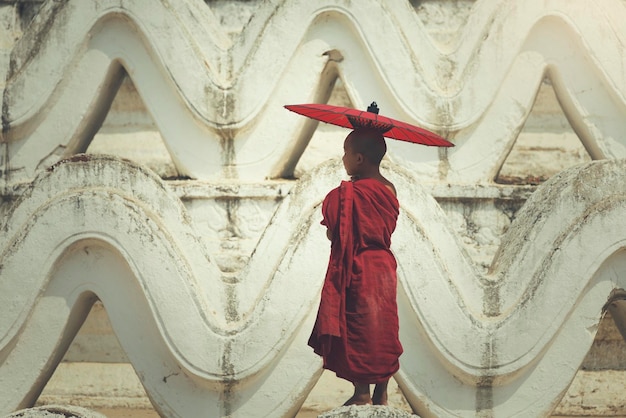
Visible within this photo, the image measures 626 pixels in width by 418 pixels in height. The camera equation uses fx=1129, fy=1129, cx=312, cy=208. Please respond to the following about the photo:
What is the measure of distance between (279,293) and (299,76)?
4.99 feet

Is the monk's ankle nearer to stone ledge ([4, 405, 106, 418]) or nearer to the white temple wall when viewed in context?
stone ledge ([4, 405, 106, 418])

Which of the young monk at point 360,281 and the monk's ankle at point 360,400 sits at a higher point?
the young monk at point 360,281

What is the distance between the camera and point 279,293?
531cm

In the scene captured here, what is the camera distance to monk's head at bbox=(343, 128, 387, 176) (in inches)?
177

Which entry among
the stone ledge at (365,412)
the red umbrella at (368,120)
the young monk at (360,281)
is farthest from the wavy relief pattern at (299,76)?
the stone ledge at (365,412)

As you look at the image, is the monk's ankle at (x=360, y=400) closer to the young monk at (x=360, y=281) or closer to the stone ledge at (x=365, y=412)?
the young monk at (x=360, y=281)

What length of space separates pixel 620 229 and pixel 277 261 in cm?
165

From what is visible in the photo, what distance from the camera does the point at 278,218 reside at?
548 cm

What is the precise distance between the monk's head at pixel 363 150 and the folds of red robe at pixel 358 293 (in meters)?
0.06

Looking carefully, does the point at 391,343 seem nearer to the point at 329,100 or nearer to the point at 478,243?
the point at 478,243

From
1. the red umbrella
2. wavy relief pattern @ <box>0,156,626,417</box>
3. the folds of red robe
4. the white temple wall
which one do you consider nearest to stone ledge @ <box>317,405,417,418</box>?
the folds of red robe

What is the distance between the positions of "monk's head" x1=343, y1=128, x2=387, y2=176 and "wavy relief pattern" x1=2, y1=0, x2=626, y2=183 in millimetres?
1730

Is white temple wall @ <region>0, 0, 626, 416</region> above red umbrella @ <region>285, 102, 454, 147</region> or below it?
above

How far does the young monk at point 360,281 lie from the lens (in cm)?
→ 439
